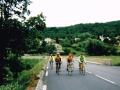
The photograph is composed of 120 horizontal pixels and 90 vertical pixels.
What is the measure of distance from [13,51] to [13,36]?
1.51 m

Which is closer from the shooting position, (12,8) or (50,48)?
(12,8)

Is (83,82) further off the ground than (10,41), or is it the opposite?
(10,41)

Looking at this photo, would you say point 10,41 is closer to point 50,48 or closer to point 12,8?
point 12,8

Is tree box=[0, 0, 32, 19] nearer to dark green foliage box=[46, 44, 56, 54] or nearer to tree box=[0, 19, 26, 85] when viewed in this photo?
tree box=[0, 19, 26, 85]

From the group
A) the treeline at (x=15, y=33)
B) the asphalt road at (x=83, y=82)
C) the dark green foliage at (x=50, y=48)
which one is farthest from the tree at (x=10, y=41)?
the dark green foliage at (x=50, y=48)

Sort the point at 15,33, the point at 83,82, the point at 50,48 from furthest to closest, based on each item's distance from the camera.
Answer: the point at 50,48, the point at 15,33, the point at 83,82

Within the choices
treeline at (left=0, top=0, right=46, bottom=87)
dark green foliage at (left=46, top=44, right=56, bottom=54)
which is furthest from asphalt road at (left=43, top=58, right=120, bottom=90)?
dark green foliage at (left=46, top=44, right=56, bottom=54)

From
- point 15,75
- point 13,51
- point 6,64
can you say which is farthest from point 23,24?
point 15,75

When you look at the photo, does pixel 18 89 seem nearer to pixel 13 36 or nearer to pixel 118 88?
pixel 118 88

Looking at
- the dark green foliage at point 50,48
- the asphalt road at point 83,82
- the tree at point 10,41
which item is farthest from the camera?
the dark green foliage at point 50,48

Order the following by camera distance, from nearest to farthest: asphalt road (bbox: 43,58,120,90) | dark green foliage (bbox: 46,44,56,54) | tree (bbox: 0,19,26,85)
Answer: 1. asphalt road (bbox: 43,58,120,90)
2. tree (bbox: 0,19,26,85)
3. dark green foliage (bbox: 46,44,56,54)

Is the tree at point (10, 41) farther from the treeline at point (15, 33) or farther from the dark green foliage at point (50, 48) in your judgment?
the dark green foliage at point (50, 48)

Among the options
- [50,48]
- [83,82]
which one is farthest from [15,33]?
[50,48]

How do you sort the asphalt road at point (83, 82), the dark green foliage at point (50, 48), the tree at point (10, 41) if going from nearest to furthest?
the asphalt road at point (83, 82) → the tree at point (10, 41) → the dark green foliage at point (50, 48)
